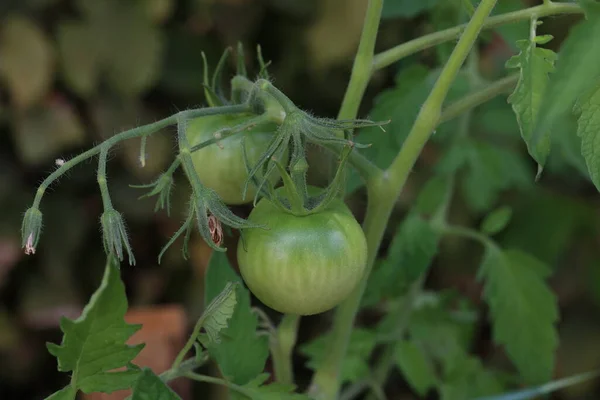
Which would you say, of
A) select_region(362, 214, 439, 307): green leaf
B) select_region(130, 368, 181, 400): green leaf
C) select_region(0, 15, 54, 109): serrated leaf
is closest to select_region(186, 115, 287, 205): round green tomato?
select_region(130, 368, 181, 400): green leaf

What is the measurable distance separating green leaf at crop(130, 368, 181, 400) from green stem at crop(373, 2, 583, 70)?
261 mm

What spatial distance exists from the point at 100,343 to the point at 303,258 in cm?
13

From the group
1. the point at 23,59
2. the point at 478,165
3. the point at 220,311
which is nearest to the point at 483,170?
the point at 478,165

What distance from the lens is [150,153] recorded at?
1.40m

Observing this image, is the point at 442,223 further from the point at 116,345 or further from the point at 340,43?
the point at 340,43

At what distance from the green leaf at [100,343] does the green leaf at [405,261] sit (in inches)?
Answer: 14.9

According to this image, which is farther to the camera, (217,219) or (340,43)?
(340,43)

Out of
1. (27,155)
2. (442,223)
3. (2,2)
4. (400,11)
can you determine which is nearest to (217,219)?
(400,11)

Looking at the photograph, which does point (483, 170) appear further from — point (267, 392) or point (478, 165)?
point (267, 392)

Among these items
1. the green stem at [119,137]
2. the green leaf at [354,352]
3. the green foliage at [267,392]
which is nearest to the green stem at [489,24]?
the green stem at [119,137]

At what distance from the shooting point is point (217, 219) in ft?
1.55

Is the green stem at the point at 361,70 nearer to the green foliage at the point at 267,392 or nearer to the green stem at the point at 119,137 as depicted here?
the green stem at the point at 119,137

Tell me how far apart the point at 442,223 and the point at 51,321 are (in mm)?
839

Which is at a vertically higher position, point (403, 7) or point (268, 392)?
point (403, 7)
